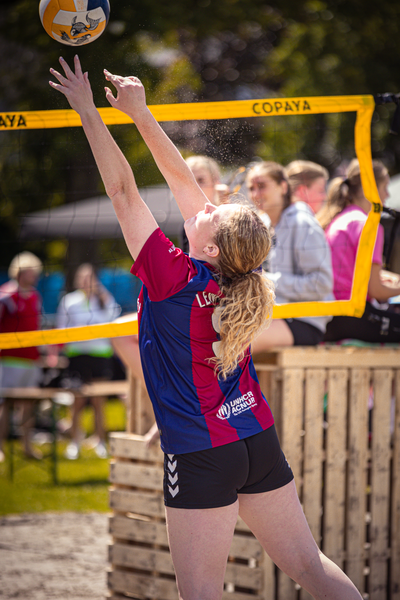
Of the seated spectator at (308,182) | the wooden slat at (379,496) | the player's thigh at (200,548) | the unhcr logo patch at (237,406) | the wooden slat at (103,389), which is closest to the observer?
the player's thigh at (200,548)

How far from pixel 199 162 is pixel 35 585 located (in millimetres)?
3124

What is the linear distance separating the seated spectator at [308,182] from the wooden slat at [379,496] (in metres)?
1.34

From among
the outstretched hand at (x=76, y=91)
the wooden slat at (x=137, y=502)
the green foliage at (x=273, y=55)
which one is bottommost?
the wooden slat at (x=137, y=502)

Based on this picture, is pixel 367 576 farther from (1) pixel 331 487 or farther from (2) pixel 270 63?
(2) pixel 270 63

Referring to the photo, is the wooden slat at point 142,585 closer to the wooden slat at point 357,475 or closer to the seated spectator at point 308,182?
the wooden slat at point 357,475

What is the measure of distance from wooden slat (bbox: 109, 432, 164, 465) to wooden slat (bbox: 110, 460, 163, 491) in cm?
5

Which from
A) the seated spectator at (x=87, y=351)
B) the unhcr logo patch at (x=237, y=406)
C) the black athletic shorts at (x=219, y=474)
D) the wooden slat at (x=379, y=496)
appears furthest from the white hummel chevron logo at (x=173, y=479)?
the seated spectator at (x=87, y=351)

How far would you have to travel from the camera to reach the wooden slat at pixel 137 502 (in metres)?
3.56

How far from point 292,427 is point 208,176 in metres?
1.60

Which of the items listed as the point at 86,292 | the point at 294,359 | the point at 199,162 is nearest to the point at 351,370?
the point at 294,359

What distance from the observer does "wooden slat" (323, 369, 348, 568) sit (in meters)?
3.46

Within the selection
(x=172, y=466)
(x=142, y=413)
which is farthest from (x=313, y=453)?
(x=172, y=466)

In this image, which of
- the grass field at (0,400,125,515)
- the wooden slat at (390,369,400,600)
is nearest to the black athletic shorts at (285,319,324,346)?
the wooden slat at (390,369,400,600)

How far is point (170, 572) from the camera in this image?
3.48 m
